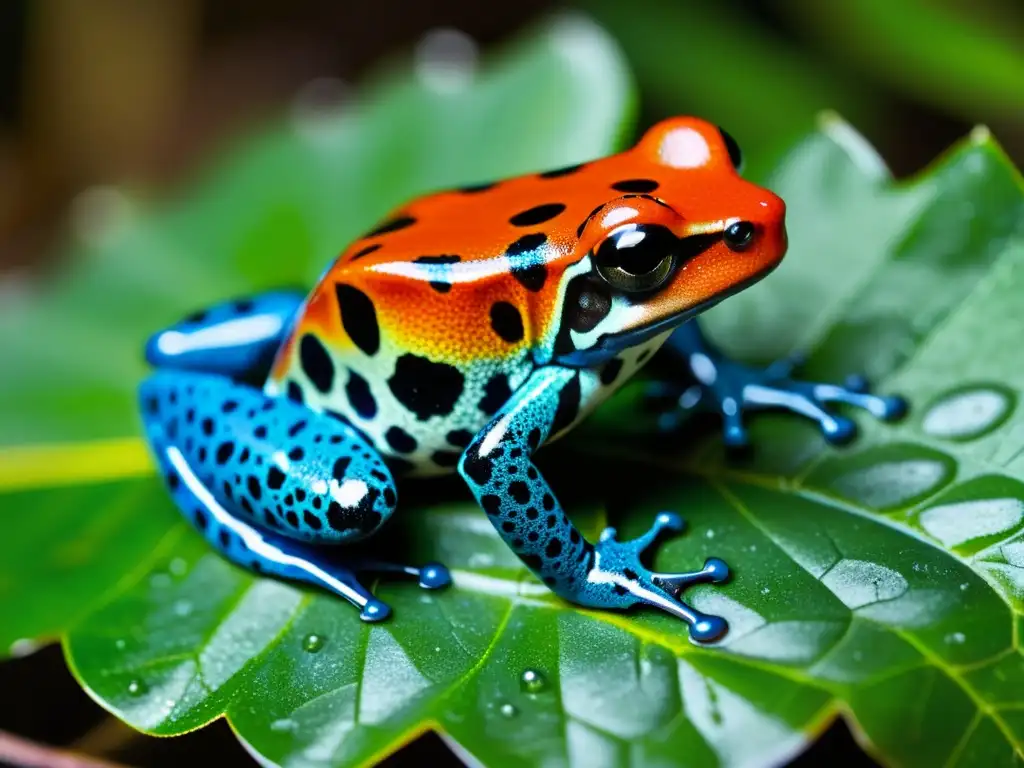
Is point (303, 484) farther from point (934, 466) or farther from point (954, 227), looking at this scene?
point (954, 227)

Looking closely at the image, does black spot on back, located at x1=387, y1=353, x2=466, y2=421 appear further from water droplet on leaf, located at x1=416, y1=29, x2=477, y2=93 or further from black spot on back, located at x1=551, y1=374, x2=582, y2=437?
water droplet on leaf, located at x1=416, y1=29, x2=477, y2=93

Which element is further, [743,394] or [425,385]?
[743,394]

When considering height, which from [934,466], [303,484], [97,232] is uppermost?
[934,466]

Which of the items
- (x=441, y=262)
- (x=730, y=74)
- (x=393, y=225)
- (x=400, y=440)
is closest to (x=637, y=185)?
(x=441, y=262)

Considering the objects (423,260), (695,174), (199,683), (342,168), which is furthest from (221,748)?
(342,168)

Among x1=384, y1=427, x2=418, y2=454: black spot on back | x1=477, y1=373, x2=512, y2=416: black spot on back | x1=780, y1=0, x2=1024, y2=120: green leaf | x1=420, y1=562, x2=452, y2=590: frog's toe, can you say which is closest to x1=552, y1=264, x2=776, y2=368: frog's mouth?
x1=477, y1=373, x2=512, y2=416: black spot on back

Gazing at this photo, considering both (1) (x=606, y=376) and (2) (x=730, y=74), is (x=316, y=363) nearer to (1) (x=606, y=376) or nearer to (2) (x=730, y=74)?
(1) (x=606, y=376)

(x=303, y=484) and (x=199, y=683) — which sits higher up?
(x=303, y=484)
